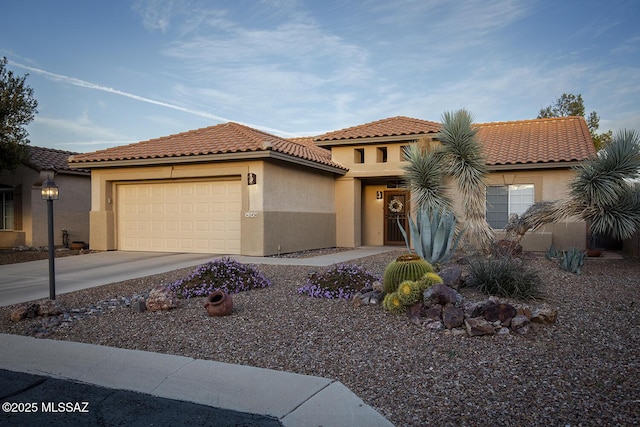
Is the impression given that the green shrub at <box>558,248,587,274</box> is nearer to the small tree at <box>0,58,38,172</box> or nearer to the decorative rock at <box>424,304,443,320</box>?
the decorative rock at <box>424,304,443,320</box>

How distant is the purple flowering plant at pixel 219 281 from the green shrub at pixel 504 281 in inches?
153

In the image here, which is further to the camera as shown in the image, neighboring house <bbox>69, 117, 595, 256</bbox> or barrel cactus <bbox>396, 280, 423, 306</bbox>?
neighboring house <bbox>69, 117, 595, 256</bbox>

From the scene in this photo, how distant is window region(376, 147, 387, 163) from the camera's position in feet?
61.9

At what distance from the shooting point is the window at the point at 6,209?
20328 mm

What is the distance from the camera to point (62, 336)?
6.41 metres

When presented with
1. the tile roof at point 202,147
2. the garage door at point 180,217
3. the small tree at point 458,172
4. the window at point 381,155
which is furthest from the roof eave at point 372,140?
the garage door at point 180,217

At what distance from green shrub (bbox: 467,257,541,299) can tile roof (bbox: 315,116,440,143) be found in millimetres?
10071

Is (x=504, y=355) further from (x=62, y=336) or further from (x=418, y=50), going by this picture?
(x=418, y=50)

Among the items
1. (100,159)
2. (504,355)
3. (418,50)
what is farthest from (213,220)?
(504,355)

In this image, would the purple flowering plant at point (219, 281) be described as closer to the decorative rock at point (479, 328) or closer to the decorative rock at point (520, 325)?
the decorative rock at point (479, 328)

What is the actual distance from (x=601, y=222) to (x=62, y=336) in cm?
1184

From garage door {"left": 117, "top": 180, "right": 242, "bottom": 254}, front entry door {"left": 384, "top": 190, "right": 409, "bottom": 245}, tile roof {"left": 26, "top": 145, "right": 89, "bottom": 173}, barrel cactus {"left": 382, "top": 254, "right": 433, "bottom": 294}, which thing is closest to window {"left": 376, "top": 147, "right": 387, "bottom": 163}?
front entry door {"left": 384, "top": 190, "right": 409, "bottom": 245}

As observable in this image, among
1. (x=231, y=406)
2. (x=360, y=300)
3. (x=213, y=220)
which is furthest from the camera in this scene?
(x=213, y=220)

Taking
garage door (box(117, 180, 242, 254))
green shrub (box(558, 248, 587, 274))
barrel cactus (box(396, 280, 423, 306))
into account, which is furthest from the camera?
garage door (box(117, 180, 242, 254))
